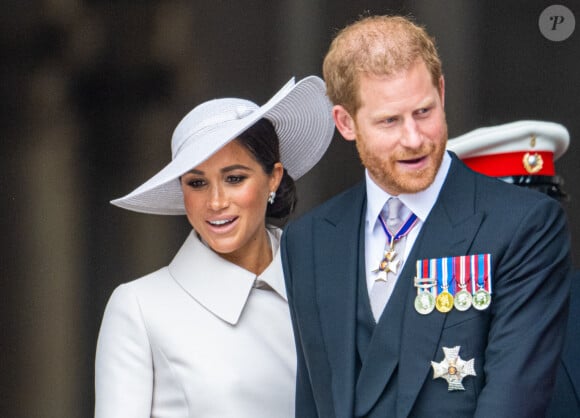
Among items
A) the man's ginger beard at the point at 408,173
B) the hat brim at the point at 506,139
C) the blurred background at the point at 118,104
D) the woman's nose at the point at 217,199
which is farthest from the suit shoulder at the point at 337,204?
the blurred background at the point at 118,104

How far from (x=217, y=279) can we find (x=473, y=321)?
1.01 metres

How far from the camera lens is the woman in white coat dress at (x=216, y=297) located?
11.3 feet

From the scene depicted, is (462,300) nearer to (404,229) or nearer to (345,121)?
(404,229)

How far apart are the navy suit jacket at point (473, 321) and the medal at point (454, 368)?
1 cm

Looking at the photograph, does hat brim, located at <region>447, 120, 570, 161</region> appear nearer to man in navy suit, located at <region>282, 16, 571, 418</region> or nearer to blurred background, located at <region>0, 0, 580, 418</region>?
man in navy suit, located at <region>282, 16, 571, 418</region>

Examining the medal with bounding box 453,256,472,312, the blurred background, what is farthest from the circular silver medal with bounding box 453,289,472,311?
the blurred background

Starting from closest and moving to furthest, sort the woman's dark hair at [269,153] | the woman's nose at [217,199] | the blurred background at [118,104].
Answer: the woman's nose at [217,199]
the woman's dark hair at [269,153]
the blurred background at [118,104]

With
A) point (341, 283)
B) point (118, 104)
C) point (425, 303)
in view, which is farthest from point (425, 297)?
point (118, 104)

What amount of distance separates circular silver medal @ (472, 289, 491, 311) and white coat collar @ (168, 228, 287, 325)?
3.09ft

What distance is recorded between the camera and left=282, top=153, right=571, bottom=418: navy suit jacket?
268 cm

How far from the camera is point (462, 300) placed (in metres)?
2.74

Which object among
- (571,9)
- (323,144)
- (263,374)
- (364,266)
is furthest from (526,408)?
(571,9)

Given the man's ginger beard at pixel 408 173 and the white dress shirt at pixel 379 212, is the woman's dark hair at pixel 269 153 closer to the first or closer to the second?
the white dress shirt at pixel 379 212

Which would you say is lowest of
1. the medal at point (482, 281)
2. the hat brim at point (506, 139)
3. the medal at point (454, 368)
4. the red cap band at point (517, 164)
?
the medal at point (454, 368)
